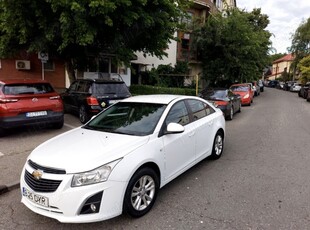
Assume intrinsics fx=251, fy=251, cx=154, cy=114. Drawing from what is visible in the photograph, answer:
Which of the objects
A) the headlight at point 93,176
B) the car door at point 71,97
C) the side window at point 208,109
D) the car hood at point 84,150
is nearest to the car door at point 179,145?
the car hood at point 84,150

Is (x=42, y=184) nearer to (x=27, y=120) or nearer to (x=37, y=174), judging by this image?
(x=37, y=174)

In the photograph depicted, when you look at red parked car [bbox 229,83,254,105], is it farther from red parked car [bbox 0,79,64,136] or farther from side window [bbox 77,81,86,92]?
red parked car [bbox 0,79,64,136]

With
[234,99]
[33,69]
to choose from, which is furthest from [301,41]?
[33,69]

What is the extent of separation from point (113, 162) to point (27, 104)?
4817 mm

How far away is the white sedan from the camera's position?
9.23ft

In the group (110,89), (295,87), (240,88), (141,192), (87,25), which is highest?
(87,25)

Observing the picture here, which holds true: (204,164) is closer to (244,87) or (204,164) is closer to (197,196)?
(197,196)

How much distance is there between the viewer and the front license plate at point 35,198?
288cm

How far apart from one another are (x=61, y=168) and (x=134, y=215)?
3.61ft

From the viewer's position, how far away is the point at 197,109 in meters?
5.05

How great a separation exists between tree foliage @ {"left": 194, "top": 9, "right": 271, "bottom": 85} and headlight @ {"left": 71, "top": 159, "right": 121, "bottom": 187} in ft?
66.1

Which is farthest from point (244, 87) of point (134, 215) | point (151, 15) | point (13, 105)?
point (134, 215)

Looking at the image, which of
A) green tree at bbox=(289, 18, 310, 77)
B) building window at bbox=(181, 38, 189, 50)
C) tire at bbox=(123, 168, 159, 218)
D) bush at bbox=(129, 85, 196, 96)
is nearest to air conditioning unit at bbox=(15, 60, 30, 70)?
bush at bbox=(129, 85, 196, 96)

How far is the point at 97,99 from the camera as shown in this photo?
8.30 m
